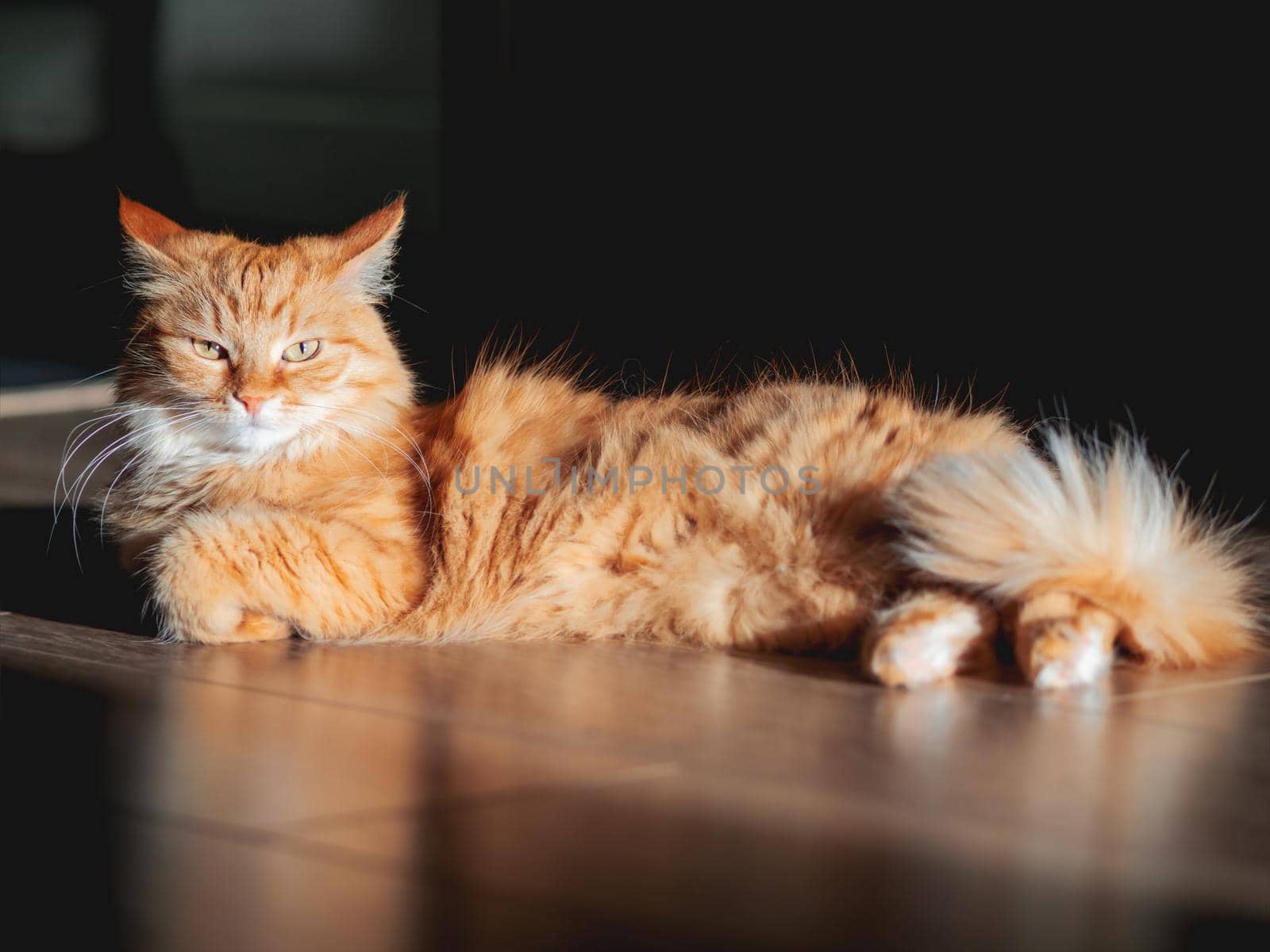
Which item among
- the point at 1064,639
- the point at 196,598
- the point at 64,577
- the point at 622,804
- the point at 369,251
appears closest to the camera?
the point at 622,804

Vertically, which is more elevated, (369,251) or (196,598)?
(369,251)

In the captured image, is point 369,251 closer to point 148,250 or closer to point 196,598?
point 148,250

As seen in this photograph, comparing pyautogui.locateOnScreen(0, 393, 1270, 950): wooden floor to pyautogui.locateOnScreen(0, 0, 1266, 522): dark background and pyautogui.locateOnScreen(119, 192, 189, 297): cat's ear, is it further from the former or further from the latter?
pyautogui.locateOnScreen(0, 0, 1266, 522): dark background

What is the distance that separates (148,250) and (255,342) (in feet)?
0.89

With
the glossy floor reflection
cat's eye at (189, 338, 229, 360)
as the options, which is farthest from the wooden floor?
cat's eye at (189, 338, 229, 360)

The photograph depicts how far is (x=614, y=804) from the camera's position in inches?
61.5

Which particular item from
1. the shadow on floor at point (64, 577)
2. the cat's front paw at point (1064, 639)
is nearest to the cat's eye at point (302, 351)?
the shadow on floor at point (64, 577)

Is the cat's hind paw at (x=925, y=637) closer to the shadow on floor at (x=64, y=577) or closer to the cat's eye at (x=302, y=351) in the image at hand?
the cat's eye at (x=302, y=351)

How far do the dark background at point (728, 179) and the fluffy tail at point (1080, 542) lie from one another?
3.11 feet

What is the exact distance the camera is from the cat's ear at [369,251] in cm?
252

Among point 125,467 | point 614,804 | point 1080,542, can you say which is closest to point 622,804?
point 614,804

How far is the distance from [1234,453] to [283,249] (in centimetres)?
228

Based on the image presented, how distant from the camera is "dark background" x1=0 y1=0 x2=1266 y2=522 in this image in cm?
366

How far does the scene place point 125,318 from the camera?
271 cm
